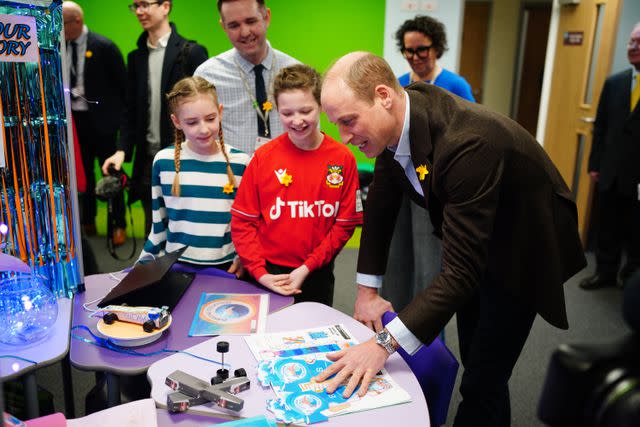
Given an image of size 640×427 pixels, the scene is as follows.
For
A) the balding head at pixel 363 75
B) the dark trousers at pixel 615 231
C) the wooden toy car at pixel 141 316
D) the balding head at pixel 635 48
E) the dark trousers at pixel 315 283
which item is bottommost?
the dark trousers at pixel 615 231

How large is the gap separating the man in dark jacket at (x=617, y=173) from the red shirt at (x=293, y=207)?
249cm

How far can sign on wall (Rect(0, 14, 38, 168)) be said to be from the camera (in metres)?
1.39

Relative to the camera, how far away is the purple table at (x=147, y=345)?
135cm

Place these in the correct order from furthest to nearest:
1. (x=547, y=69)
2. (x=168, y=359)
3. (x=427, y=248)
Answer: (x=547, y=69) → (x=427, y=248) → (x=168, y=359)

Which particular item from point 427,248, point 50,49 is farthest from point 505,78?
point 50,49

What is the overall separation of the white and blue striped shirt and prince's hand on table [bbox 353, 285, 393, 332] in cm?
63

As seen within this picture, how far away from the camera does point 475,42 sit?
7.53 meters

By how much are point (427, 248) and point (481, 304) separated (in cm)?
81

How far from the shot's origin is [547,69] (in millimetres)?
5203

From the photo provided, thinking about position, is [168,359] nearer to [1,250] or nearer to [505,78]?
[1,250]

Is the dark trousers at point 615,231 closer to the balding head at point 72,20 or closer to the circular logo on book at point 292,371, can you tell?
the circular logo on book at point 292,371

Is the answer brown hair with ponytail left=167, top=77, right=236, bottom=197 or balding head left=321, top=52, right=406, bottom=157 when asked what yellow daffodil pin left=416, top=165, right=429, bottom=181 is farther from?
brown hair with ponytail left=167, top=77, right=236, bottom=197

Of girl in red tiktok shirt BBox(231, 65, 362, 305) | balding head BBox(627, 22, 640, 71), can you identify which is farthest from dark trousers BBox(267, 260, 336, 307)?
balding head BBox(627, 22, 640, 71)

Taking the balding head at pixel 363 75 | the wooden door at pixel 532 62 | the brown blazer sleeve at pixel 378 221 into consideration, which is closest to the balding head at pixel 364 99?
the balding head at pixel 363 75
